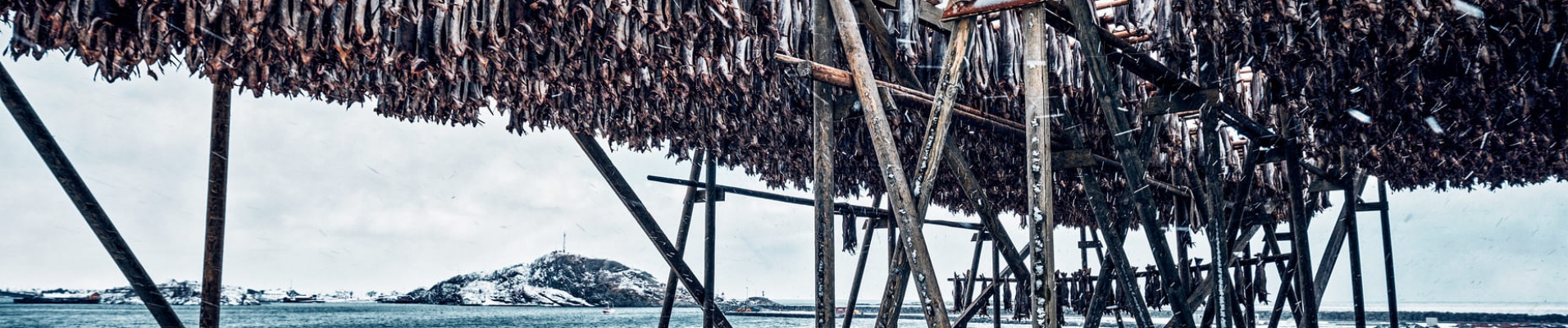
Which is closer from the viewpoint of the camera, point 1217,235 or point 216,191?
point 216,191

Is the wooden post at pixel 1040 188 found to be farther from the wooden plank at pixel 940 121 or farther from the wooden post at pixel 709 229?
the wooden post at pixel 709 229

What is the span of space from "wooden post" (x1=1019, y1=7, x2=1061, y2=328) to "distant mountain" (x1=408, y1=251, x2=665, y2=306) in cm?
10258

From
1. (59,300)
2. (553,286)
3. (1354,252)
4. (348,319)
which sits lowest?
(348,319)

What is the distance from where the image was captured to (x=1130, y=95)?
22.9ft

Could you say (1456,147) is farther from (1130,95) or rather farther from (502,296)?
(502,296)

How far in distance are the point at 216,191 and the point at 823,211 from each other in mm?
2979

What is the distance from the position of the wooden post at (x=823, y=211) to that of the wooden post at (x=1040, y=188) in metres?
0.98

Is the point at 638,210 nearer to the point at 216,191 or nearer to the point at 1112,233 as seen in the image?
the point at 216,191

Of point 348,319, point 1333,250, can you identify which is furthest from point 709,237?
point 348,319

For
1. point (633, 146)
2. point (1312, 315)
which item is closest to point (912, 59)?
point (633, 146)

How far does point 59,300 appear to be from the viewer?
101438mm

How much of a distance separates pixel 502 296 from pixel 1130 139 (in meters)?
104

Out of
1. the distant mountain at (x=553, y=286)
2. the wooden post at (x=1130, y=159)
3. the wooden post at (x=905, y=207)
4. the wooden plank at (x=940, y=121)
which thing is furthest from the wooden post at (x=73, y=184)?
the distant mountain at (x=553, y=286)

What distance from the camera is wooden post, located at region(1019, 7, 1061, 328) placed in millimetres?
4637
